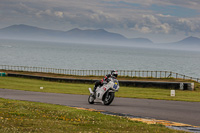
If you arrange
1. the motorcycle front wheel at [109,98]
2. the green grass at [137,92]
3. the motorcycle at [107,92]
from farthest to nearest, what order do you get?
the green grass at [137,92] < the motorcycle front wheel at [109,98] < the motorcycle at [107,92]

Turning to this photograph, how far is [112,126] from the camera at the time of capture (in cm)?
1156

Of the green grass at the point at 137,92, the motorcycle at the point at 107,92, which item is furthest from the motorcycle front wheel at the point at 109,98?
the green grass at the point at 137,92

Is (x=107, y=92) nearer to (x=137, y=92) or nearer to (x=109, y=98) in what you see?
(x=109, y=98)

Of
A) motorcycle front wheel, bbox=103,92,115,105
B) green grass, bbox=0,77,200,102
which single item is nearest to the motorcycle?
motorcycle front wheel, bbox=103,92,115,105

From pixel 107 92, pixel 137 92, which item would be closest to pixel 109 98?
pixel 107 92

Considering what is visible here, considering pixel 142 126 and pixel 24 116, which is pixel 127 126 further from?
pixel 24 116

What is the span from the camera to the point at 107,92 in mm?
19594

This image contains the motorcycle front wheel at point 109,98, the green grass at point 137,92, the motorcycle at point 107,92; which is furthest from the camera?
the green grass at point 137,92

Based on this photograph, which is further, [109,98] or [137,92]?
[137,92]

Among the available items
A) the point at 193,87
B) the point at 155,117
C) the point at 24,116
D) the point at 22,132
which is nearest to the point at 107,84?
the point at 155,117

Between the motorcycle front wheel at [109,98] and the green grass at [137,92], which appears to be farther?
the green grass at [137,92]

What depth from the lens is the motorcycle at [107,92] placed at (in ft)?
61.5

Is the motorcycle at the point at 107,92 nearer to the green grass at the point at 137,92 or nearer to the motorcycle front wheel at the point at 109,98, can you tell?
the motorcycle front wheel at the point at 109,98

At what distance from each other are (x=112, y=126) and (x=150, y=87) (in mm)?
29761
